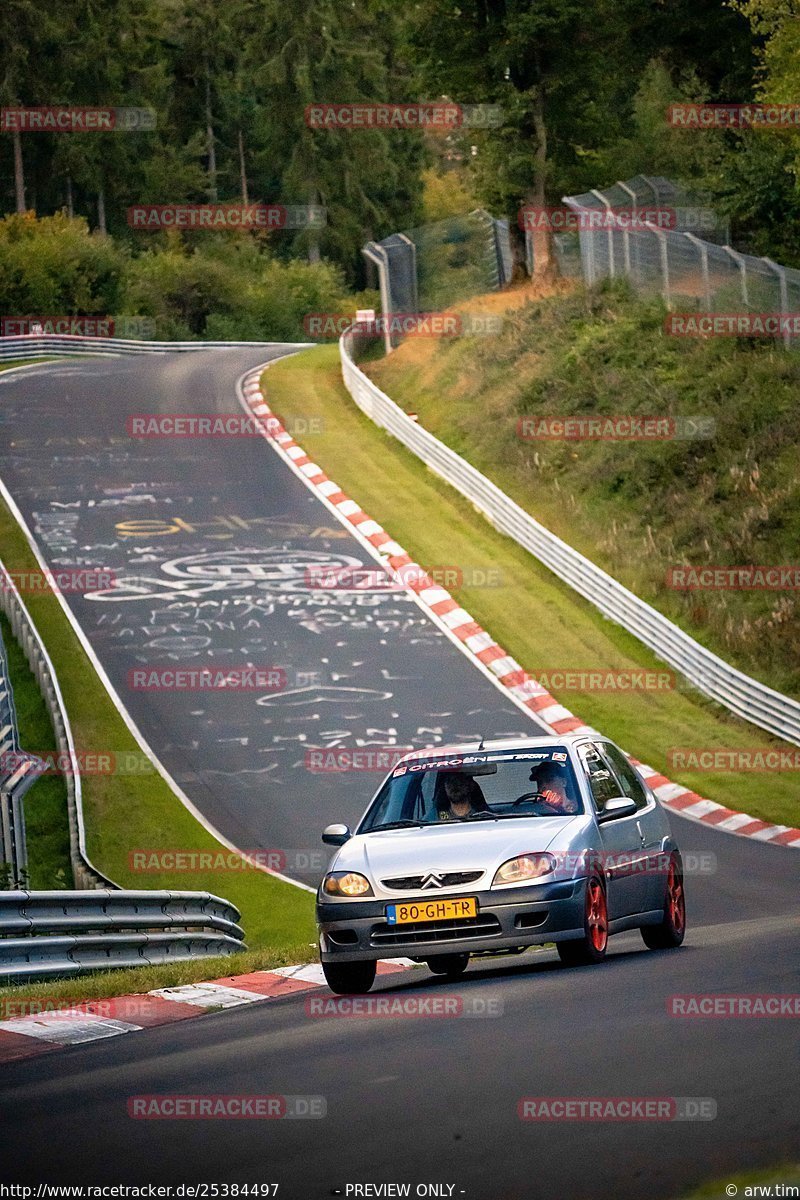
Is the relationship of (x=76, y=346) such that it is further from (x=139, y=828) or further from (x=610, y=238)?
(x=139, y=828)

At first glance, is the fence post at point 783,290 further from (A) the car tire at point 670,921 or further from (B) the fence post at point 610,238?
(A) the car tire at point 670,921

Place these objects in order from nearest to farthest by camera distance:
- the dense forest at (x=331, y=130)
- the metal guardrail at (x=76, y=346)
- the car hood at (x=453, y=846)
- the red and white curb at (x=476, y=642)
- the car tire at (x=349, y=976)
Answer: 1. the car hood at (x=453, y=846)
2. the car tire at (x=349, y=976)
3. the red and white curb at (x=476, y=642)
4. the dense forest at (x=331, y=130)
5. the metal guardrail at (x=76, y=346)

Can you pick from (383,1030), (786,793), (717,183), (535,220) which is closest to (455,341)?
(535,220)

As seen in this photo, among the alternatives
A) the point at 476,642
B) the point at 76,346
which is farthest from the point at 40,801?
the point at 76,346

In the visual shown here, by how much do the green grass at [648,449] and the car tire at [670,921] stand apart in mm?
15330

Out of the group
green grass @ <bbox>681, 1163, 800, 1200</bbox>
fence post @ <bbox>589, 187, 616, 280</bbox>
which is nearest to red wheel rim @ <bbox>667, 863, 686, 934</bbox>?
green grass @ <bbox>681, 1163, 800, 1200</bbox>

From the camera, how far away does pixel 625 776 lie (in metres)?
11.9

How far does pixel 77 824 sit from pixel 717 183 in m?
26.5

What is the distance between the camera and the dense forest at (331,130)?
43688 millimetres

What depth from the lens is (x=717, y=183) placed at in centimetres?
4188

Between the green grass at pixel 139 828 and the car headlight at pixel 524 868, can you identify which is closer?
the car headlight at pixel 524 868

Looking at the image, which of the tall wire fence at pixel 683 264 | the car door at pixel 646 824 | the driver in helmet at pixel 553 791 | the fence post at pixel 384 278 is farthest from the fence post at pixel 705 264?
the driver in helmet at pixel 553 791

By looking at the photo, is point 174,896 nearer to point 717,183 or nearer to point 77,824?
point 77,824

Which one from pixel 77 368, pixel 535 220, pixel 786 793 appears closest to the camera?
pixel 786 793
